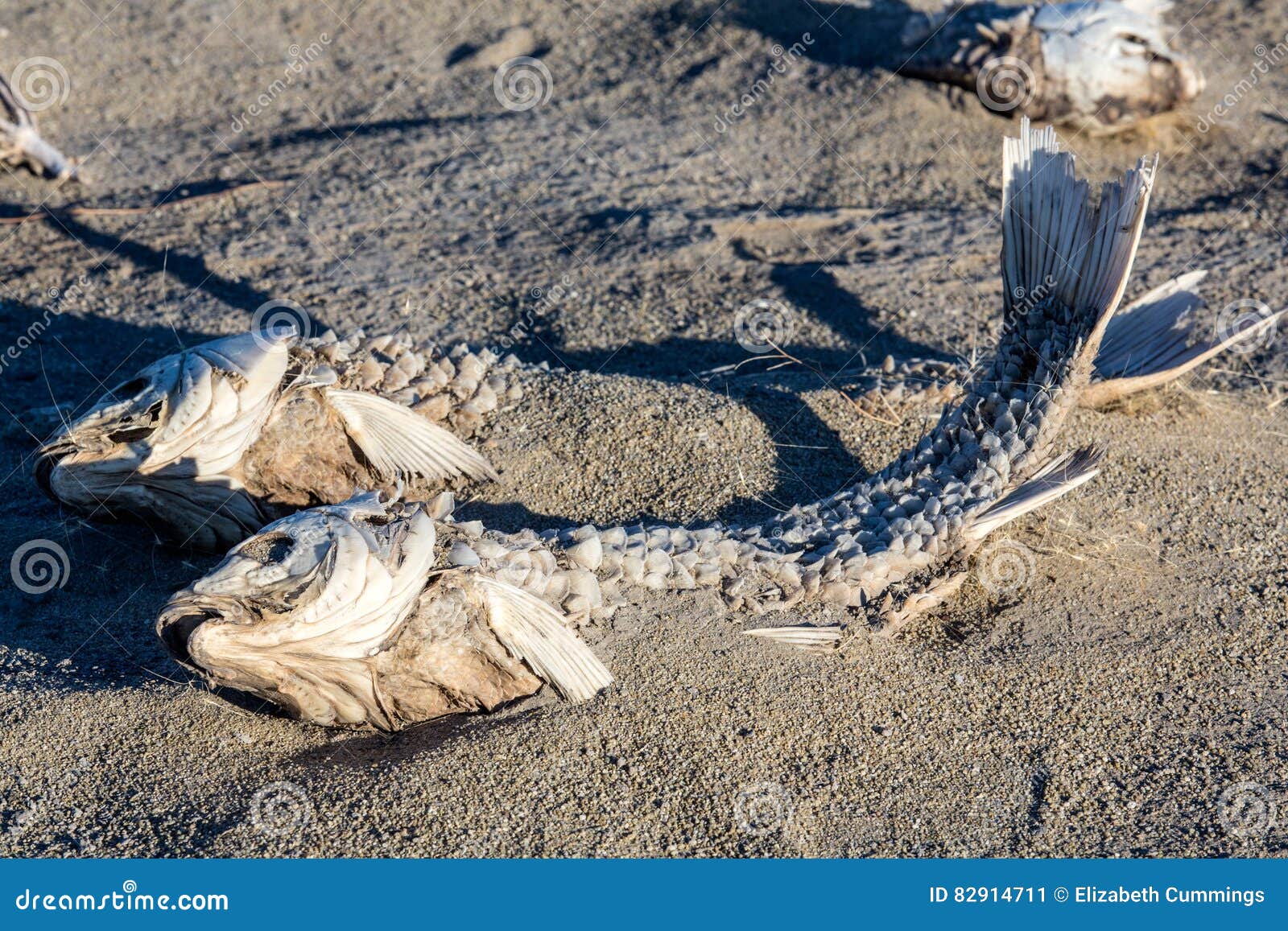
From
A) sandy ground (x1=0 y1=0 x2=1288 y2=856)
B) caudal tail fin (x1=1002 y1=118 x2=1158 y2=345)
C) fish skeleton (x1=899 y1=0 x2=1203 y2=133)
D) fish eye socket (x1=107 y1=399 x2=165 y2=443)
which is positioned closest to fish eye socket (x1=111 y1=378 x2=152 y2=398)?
fish eye socket (x1=107 y1=399 x2=165 y2=443)

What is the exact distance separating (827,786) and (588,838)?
1.72ft

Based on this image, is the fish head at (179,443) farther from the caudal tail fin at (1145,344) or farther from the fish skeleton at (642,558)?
the caudal tail fin at (1145,344)

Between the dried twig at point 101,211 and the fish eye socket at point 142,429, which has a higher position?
the fish eye socket at point 142,429

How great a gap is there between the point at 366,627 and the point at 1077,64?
15.1 feet

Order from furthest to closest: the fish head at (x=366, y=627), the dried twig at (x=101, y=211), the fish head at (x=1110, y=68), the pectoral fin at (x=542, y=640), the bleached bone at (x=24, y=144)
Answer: the fish head at (x=1110, y=68) → the bleached bone at (x=24, y=144) → the dried twig at (x=101, y=211) → the pectoral fin at (x=542, y=640) → the fish head at (x=366, y=627)

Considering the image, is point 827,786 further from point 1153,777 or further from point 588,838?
point 1153,777

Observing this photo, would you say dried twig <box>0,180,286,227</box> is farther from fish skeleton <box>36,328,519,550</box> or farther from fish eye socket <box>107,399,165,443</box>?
fish eye socket <box>107,399,165,443</box>

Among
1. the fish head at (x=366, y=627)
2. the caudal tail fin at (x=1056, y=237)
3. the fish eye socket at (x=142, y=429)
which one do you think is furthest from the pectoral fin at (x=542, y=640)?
the caudal tail fin at (x=1056, y=237)

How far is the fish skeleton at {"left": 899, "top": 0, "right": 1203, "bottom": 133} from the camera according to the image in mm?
5512

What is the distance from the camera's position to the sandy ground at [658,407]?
96.5 inches

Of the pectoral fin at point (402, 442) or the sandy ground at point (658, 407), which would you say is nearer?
the sandy ground at point (658, 407)

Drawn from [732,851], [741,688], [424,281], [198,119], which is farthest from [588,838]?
[198,119]

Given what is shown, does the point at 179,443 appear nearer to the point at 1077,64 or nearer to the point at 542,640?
the point at 542,640

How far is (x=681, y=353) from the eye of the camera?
14.0 feet
